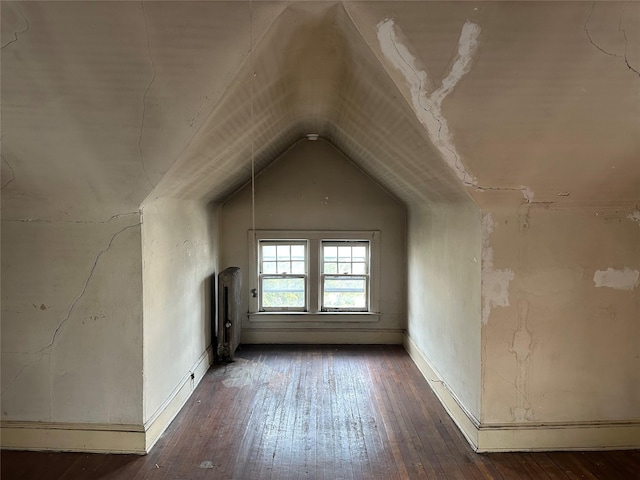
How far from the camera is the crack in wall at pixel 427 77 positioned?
Answer: 197cm

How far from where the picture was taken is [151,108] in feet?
7.52

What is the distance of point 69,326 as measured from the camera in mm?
2994

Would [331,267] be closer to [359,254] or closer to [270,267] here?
[359,254]

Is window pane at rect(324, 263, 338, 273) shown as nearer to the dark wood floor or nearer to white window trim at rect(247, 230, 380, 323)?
white window trim at rect(247, 230, 380, 323)

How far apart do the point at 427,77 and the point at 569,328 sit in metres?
2.06

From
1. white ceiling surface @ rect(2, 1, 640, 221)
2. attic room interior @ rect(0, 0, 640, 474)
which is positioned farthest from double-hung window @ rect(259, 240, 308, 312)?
white ceiling surface @ rect(2, 1, 640, 221)

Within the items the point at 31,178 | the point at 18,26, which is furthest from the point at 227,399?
the point at 18,26

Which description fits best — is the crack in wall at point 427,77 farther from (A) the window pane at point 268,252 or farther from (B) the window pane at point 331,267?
(A) the window pane at point 268,252

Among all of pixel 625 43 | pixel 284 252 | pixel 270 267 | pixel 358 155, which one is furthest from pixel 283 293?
pixel 625 43

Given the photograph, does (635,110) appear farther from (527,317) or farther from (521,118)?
(527,317)

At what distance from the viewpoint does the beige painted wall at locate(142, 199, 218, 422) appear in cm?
310

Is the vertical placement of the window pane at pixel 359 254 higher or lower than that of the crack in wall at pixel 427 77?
lower

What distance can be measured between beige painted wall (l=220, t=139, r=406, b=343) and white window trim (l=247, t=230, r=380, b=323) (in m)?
Answer: 0.07

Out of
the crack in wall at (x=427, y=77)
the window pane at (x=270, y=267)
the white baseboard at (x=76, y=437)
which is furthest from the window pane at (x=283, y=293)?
the crack in wall at (x=427, y=77)
